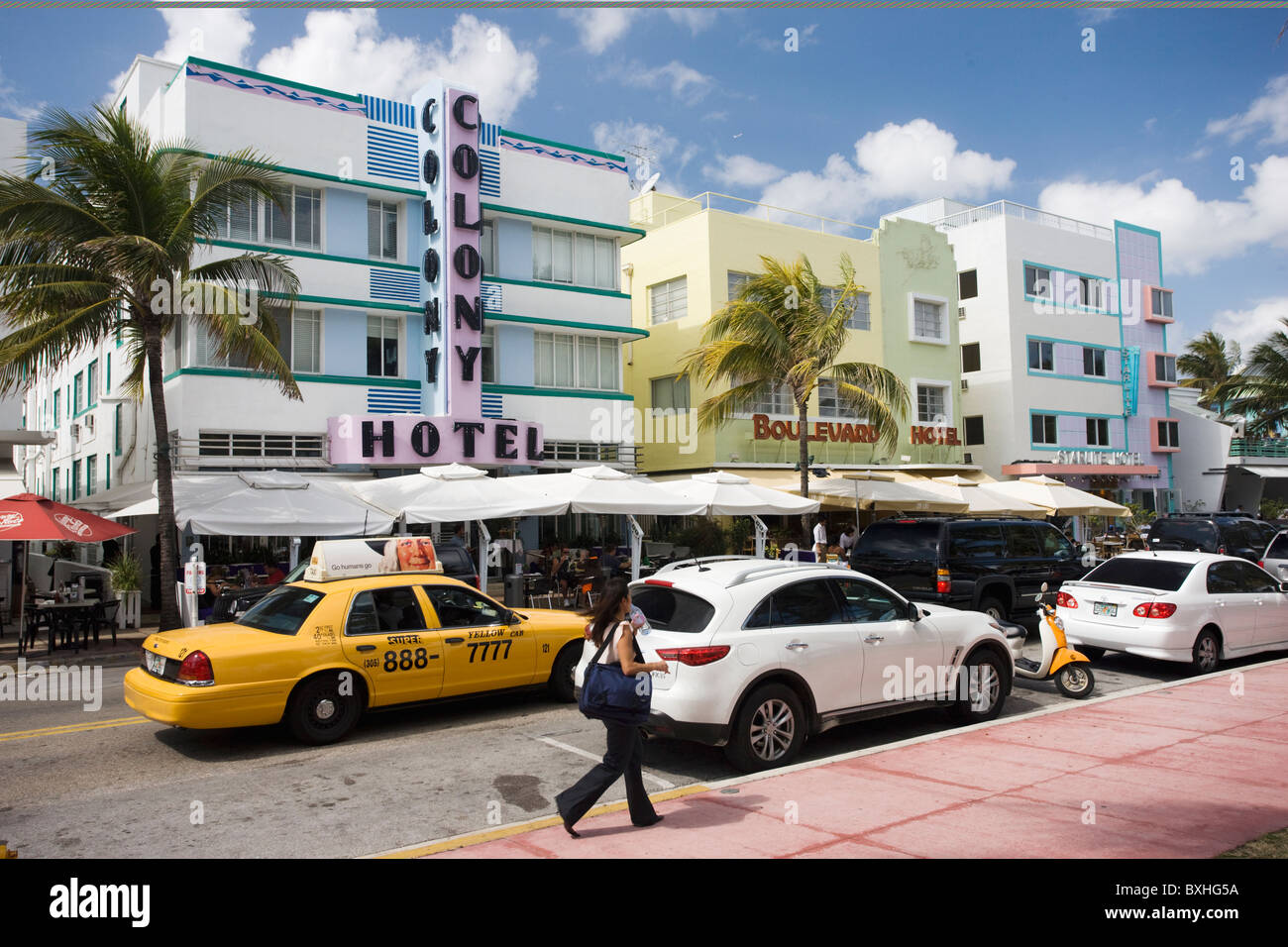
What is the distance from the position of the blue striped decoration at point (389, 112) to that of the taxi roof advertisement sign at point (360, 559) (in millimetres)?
15940

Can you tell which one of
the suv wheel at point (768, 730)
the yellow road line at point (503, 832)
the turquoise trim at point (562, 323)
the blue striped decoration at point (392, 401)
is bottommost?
the yellow road line at point (503, 832)

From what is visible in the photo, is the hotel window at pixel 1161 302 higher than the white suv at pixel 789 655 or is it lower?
higher

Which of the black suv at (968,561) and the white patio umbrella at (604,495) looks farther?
the white patio umbrella at (604,495)

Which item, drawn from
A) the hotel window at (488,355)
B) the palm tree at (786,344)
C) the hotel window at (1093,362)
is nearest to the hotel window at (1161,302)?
the hotel window at (1093,362)

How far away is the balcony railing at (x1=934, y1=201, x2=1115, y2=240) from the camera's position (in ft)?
127

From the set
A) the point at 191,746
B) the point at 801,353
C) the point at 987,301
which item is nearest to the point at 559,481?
the point at 801,353

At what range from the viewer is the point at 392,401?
2341cm

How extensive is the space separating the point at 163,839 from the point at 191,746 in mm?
2755

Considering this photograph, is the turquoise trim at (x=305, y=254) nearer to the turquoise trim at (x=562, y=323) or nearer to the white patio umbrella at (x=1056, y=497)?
the turquoise trim at (x=562, y=323)

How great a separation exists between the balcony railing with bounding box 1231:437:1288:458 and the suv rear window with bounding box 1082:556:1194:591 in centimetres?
3652

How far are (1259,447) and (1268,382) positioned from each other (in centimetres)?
798

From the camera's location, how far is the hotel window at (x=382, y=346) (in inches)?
926

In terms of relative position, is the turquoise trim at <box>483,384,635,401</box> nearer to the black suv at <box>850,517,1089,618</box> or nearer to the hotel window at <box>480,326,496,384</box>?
the hotel window at <box>480,326,496,384</box>

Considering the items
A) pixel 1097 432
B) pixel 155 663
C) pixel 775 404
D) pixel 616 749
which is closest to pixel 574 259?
pixel 775 404
